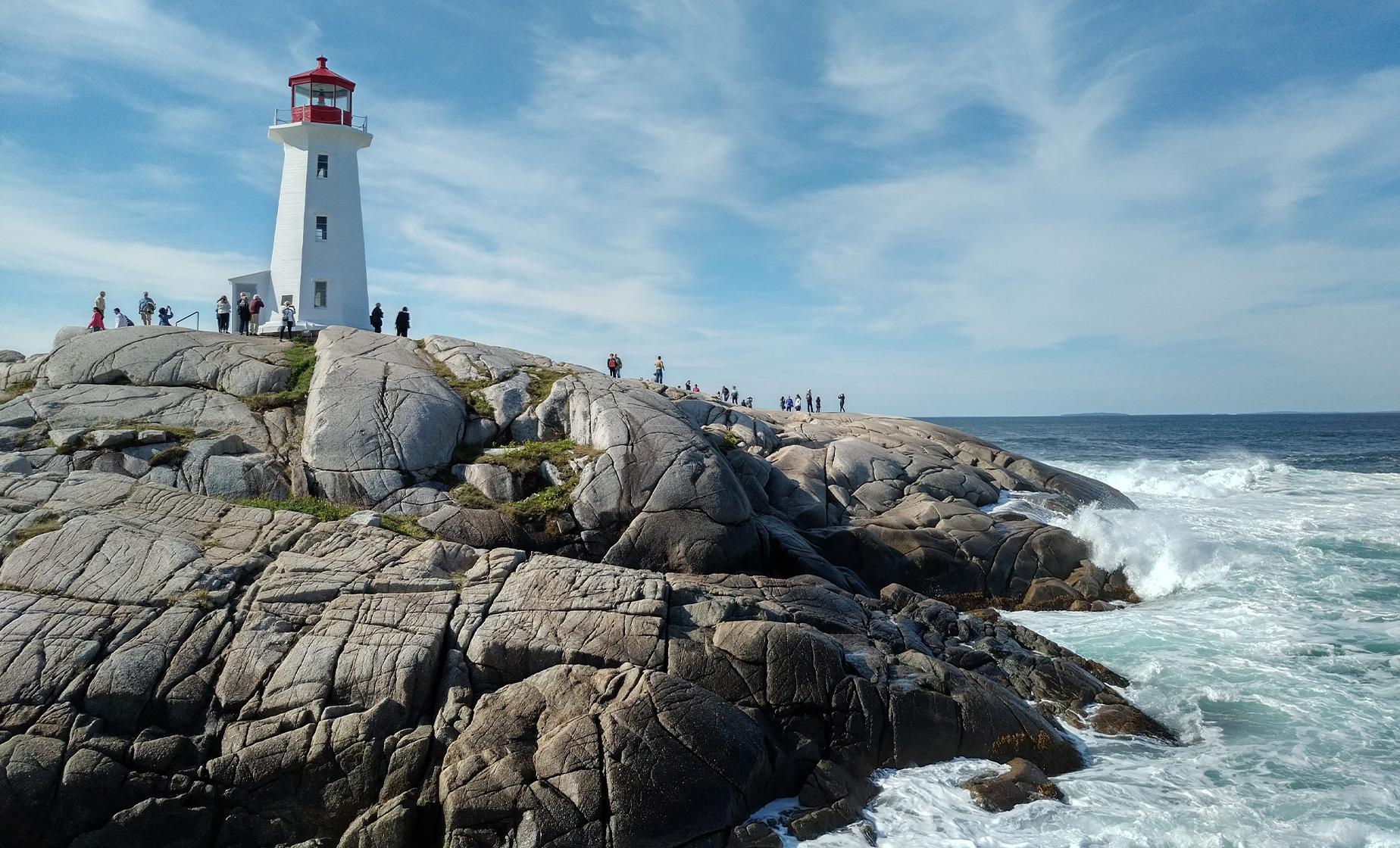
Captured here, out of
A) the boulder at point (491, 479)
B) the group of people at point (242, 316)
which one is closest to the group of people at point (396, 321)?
the group of people at point (242, 316)

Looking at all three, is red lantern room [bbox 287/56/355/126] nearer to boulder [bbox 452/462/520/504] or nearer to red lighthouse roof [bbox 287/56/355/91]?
red lighthouse roof [bbox 287/56/355/91]

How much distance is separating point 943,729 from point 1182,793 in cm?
331

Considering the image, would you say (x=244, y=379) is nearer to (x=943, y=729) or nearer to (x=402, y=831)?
(x=402, y=831)

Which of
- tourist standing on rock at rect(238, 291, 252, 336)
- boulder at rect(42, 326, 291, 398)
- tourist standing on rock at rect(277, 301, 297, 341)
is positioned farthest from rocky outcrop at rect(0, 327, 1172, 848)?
tourist standing on rock at rect(238, 291, 252, 336)

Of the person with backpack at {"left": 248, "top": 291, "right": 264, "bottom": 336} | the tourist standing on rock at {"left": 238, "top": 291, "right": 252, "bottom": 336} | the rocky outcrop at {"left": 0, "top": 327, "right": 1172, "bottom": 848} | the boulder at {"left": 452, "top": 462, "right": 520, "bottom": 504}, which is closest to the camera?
the rocky outcrop at {"left": 0, "top": 327, "right": 1172, "bottom": 848}

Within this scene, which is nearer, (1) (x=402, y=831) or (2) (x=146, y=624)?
(1) (x=402, y=831)

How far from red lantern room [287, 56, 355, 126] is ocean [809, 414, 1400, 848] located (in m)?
28.1

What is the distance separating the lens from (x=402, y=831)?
10250 millimetres

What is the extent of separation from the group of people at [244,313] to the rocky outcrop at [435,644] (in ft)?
26.7

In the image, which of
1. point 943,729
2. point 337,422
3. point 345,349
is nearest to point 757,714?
point 943,729

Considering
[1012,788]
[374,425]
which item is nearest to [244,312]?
[374,425]

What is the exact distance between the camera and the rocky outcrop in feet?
34.4

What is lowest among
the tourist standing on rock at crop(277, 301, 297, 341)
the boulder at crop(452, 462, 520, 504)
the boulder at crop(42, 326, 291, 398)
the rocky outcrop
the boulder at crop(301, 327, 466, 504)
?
the rocky outcrop

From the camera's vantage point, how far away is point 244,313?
28219mm
